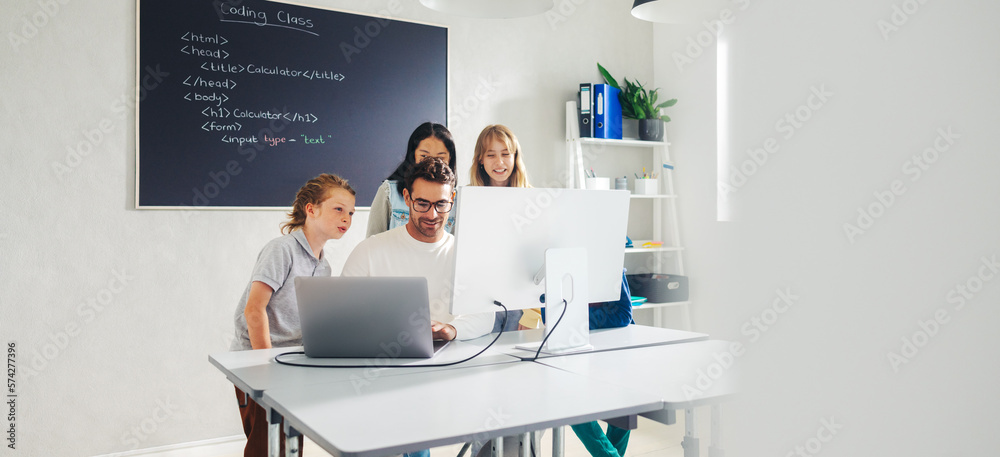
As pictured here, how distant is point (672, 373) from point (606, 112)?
2.32 meters

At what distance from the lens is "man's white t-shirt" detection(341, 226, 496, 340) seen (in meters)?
2.00

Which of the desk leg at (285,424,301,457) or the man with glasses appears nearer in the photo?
the desk leg at (285,424,301,457)

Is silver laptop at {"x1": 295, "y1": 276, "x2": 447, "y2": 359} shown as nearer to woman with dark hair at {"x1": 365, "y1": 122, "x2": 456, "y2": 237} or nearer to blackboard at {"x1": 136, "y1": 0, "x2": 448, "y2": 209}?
woman with dark hair at {"x1": 365, "y1": 122, "x2": 456, "y2": 237}

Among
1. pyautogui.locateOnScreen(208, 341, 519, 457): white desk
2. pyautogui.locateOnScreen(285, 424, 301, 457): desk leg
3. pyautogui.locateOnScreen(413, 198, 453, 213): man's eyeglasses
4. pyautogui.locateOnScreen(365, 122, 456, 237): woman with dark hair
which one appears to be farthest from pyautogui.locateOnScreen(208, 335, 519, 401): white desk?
pyautogui.locateOnScreen(365, 122, 456, 237): woman with dark hair

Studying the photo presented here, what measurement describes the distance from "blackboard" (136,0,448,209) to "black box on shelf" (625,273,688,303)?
4.61 feet

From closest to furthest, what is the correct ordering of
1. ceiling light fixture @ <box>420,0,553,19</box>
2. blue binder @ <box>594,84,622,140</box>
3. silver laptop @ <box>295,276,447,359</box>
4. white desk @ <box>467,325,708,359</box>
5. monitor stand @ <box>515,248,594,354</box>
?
silver laptop @ <box>295,276,447,359</box> < monitor stand @ <box>515,248,594,354</box> < white desk @ <box>467,325,708,359</box> < ceiling light fixture @ <box>420,0,553,19</box> < blue binder @ <box>594,84,622,140</box>

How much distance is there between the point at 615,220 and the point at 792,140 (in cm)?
141

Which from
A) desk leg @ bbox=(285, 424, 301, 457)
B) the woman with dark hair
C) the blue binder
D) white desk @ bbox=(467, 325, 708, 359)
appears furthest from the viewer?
the blue binder

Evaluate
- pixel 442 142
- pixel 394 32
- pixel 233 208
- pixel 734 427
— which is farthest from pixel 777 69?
pixel 394 32

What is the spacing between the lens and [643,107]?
3836 millimetres

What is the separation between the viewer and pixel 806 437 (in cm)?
42

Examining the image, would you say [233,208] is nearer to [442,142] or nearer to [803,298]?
[442,142]

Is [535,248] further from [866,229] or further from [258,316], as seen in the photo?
[866,229]

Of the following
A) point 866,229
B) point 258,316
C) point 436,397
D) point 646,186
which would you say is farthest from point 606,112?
point 866,229
